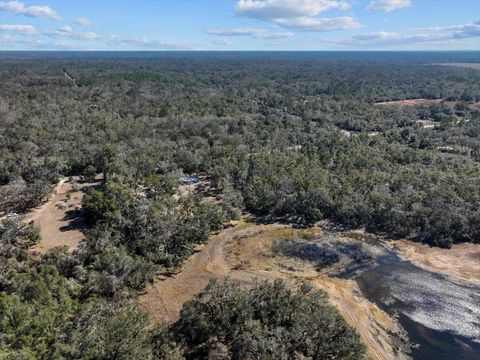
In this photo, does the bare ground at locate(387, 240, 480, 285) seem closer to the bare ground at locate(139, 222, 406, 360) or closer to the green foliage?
the bare ground at locate(139, 222, 406, 360)

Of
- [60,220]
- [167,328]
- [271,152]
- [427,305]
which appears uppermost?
[271,152]

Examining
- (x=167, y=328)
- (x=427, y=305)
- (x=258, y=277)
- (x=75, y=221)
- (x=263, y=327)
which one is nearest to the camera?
(x=263, y=327)

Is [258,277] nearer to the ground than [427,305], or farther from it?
farther from it

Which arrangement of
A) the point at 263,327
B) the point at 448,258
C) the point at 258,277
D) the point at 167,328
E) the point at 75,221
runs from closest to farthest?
the point at 263,327 → the point at 167,328 → the point at 258,277 → the point at 448,258 → the point at 75,221

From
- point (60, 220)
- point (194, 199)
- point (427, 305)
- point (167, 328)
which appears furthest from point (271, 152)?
point (167, 328)

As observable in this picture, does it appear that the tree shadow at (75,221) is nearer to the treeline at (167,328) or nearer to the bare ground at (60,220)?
the bare ground at (60,220)

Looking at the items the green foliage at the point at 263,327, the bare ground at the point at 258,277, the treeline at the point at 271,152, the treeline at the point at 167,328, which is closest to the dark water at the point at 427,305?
the bare ground at the point at 258,277

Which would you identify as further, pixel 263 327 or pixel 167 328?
pixel 167 328

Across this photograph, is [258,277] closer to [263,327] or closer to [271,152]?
[263,327]
